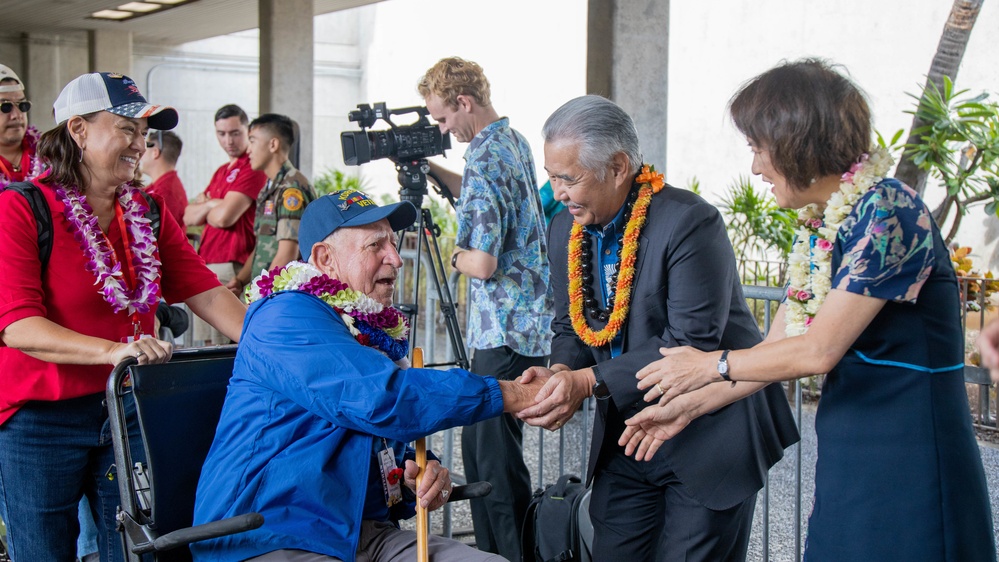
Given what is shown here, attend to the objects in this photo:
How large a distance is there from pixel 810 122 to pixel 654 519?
1.26 m

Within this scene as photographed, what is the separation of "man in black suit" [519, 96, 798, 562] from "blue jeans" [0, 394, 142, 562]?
4.37ft

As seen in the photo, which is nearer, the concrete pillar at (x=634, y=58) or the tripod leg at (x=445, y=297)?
the tripod leg at (x=445, y=297)

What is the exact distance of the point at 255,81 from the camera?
24.2 meters

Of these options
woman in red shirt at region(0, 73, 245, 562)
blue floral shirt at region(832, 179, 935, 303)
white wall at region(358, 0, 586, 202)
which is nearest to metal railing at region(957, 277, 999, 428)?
blue floral shirt at region(832, 179, 935, 303)

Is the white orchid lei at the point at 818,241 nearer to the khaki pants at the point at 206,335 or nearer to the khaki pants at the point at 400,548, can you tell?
the khaki pants at the point at 400,548

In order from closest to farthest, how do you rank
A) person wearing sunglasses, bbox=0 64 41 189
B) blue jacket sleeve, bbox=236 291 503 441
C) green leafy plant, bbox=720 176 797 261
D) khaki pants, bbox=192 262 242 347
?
blue jacket sleeve, bbox=236 291 503 441
person wearing sunglasses, bbox=0 64 41 189
khaki pants, bbox=192 262 242 347
green leafy plant, bbox=720 176 797 261

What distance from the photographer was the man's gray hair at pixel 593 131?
262cm

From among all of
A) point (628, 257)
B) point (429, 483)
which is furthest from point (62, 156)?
point (628, 257)

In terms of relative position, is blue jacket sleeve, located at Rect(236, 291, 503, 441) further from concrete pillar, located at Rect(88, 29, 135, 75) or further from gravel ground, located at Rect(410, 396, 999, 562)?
concrete pillar, located at Rect(88, 29, 135, 75)

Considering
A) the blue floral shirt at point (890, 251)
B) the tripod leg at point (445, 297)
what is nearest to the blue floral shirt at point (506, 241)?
the tripod leg at point (445, 297)

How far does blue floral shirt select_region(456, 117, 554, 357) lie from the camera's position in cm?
380

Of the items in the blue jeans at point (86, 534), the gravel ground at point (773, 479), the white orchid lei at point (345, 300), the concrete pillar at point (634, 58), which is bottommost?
the gravel ground at point (773, 479)

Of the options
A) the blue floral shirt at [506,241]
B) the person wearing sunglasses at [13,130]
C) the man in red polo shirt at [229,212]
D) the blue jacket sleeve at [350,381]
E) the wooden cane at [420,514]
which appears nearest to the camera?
the blue jacket sleeve at [350,381]

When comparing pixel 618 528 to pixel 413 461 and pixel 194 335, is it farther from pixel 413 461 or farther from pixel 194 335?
pixel 194 335
